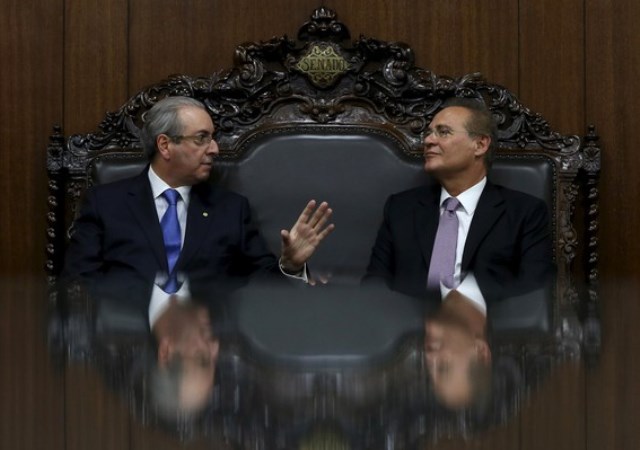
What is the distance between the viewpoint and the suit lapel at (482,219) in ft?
11.7

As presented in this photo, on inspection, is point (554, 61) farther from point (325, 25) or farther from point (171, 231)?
point (171, 231)

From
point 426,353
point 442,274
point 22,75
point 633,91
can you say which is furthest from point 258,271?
point 426,353

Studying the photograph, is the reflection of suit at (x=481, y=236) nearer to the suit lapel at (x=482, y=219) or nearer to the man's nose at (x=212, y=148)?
the suit lapel at (x=482, y=219)

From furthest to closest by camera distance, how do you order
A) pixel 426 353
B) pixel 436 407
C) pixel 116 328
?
pixel 116 328 < pixel 426 353 < pixel 436 407

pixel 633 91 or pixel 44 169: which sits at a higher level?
pixel 633 91

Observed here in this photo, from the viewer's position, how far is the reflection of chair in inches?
148

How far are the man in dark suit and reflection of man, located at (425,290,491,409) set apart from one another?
1846mm

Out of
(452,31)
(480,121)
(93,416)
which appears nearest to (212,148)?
(480,121)

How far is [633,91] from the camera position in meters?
4.02

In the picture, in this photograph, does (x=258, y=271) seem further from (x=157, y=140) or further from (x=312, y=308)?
(x=312, y=308)

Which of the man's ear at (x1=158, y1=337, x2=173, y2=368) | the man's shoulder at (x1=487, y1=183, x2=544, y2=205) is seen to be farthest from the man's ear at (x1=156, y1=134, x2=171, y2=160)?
the man's ear at (x1=158, y1=337, x2=173, y2=368)

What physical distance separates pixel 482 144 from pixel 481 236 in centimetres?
37

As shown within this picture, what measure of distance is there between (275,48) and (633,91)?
4.43 feet

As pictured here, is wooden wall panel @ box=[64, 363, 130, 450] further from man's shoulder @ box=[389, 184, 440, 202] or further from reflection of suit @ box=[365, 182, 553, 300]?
man's shoulder @ box=[389, 184, 440, 202]
